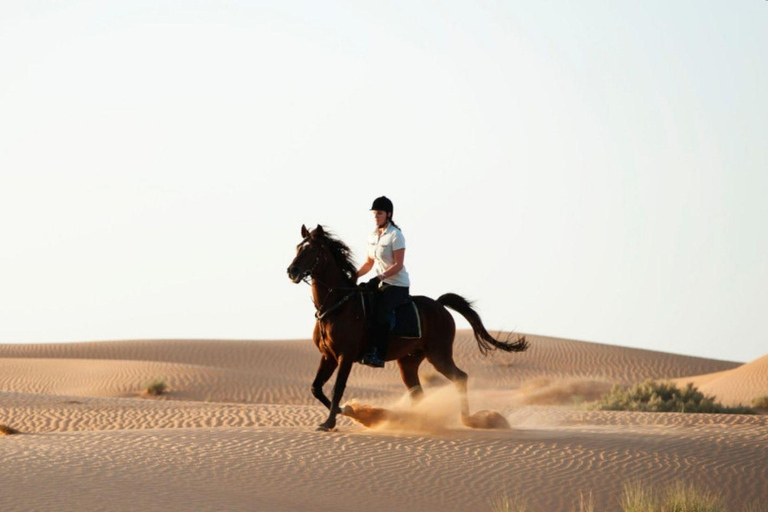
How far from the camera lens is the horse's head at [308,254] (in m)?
12.3

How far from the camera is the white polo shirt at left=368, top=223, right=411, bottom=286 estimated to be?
12969mm

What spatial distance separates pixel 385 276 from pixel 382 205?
33.7 inches

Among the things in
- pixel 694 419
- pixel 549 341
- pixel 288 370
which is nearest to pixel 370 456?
pixel 694 419

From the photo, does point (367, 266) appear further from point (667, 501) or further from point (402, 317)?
point (667, 501)

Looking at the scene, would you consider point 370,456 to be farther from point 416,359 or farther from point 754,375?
point 754,375

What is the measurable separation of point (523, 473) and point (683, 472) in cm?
197

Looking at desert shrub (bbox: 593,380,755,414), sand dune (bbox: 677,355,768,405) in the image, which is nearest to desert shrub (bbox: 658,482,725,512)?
desert shrub (bbox: 593,380,755,414)

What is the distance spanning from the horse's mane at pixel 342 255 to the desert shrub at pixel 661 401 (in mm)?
12305

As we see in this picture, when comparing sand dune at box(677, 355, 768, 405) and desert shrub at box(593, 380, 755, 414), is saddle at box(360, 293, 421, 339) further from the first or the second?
sand dune at box(677, 355, 768, 405)

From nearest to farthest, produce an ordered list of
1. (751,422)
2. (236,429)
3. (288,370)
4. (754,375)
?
(236,429), (751,422), (754,375), (288,370)

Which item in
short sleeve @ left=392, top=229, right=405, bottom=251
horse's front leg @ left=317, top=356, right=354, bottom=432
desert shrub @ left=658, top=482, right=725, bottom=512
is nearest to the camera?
desert shrub @ left=658, top=482, right=725, bottom=512

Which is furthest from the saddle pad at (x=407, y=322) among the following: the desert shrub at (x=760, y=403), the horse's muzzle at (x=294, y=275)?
the desert shrub at (x=760, y=403)

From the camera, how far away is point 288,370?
45000 mm

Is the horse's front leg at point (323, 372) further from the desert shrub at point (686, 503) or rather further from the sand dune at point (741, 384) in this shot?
the sand dune at point (741, 384)
